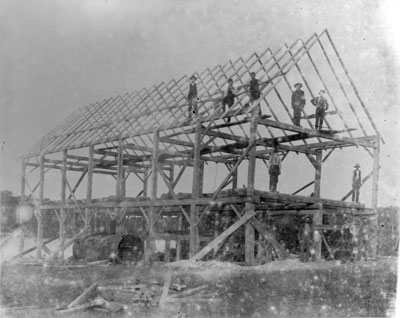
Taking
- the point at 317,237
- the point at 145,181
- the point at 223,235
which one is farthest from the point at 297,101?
the point at 145,181

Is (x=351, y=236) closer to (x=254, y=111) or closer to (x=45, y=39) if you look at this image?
(x=254, y=111)

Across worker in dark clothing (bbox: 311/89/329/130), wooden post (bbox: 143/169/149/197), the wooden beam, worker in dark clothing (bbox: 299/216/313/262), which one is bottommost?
worker in dark clothing (bbox: 299/216/313/262)

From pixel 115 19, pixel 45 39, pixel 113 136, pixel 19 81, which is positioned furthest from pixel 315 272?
pixel 19 81

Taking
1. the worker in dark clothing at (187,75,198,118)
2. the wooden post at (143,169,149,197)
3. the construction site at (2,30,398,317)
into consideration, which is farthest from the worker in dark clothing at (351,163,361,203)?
the wooden post at (143,169,149,197)

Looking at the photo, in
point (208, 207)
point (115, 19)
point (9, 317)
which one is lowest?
point (9, 317)

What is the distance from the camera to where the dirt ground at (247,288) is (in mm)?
11383

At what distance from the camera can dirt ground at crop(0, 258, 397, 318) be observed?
1138 centimetres

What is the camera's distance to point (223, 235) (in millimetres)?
17906

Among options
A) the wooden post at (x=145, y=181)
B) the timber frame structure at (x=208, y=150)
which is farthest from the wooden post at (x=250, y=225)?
the wooden post at (x=145, y=181)

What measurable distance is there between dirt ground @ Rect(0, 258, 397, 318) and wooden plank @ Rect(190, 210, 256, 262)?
491mm

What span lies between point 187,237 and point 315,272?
18.9 feet

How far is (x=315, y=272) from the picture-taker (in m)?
16.2

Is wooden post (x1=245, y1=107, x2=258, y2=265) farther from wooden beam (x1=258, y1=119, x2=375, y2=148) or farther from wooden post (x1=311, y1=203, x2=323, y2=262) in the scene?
wooden post (x1=311, y1=203, x2=323, y2=262)

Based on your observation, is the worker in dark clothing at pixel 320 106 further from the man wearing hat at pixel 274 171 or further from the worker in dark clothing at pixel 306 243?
the worker in dark clothing at pixel 306 243
